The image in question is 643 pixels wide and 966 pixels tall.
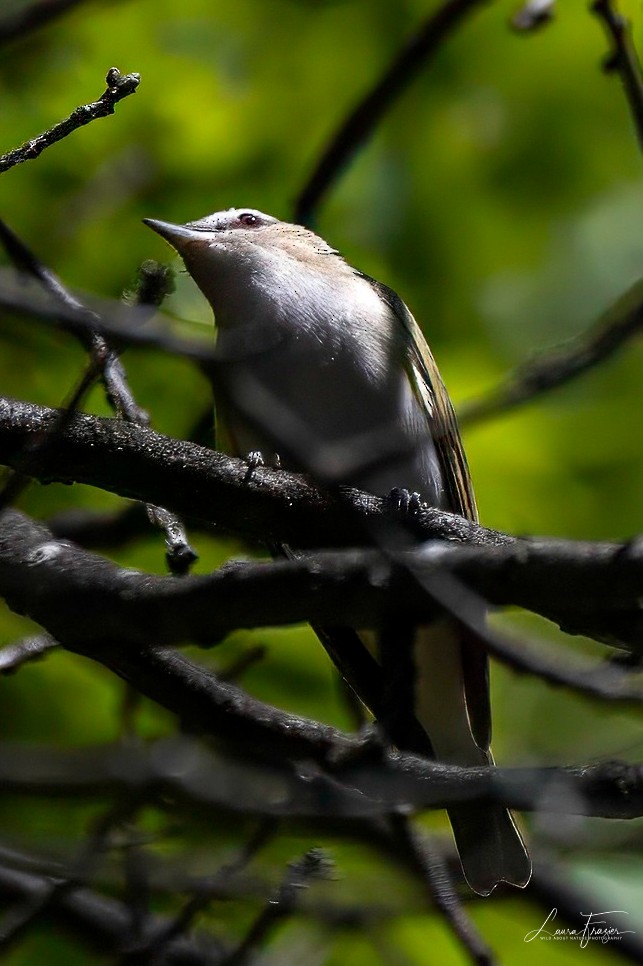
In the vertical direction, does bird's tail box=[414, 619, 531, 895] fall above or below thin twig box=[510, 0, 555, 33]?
below

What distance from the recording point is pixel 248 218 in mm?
5824

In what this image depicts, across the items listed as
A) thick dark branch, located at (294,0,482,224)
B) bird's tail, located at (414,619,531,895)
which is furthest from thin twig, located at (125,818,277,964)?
thick dark branch, located at (294,0,482,224)

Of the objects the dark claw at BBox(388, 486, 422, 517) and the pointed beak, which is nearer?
the dark claw at BBox(388, 486, 422, 517)

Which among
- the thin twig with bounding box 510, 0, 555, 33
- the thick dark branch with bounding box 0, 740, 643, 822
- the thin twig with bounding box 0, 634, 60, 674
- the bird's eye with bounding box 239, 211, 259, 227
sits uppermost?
the thin twig with bounding box 510, 0, 555, 33

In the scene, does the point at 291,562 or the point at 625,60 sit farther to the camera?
the point at 625,60

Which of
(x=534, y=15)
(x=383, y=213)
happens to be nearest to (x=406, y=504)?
(x=534, y=15)

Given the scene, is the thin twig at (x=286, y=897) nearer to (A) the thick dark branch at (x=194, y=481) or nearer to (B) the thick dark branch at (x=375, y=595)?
(A) the thick dark branch at (x=194, y=481)

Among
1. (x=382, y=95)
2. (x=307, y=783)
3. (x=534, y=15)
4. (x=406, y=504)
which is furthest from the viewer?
(x=382, y=95)

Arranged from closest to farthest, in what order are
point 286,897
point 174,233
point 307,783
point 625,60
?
1. point 307,783
2. point 286,897
3. point 625,60
4. point 174,233

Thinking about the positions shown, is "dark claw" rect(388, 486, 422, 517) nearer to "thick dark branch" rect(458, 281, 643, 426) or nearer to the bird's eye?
"thick dark branch" rect(458, 281, 643, 426)

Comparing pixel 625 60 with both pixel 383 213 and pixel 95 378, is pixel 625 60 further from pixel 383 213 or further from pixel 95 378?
pixel 383 213

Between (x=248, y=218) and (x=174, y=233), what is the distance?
63 centimetres

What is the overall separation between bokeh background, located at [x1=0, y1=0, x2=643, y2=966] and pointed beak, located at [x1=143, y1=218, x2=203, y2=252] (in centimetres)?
37

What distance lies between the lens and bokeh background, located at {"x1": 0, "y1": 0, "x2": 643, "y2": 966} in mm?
5445
